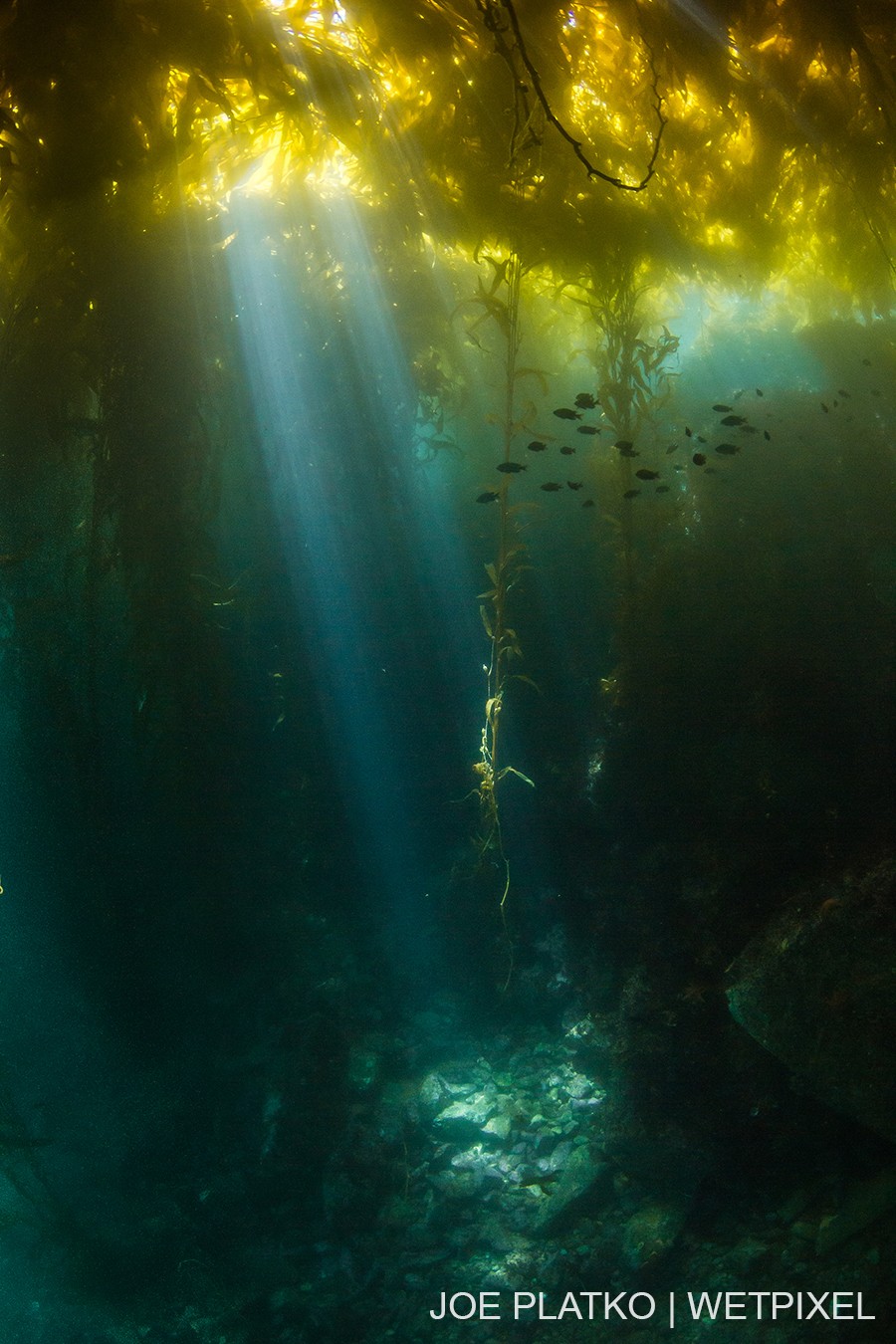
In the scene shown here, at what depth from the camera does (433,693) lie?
25.2 ft

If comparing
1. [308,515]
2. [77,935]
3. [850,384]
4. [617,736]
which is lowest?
[77,935]

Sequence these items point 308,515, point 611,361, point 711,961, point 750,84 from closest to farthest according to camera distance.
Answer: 1. point 750,84
2. point 711,961
3. point 611,361
4. point 308,515

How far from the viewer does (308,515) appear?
23.5ft

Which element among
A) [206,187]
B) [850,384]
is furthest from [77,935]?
[850,384]

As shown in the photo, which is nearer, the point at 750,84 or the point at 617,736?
the point at 750,84

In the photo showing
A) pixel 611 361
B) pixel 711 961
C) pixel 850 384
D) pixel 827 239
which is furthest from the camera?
pixel 850 384

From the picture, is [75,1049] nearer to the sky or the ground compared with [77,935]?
nearer to the ground

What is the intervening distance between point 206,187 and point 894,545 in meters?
7.02

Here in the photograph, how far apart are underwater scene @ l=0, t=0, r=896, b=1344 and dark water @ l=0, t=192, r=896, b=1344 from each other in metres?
0.04

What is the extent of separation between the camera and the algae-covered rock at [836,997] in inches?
147

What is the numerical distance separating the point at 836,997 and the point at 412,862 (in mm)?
3973

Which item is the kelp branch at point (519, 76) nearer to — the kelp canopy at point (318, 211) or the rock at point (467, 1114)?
the kelp canopy at point (318, 211)

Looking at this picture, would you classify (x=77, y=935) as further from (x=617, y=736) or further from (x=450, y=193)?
(x=450, y=193)

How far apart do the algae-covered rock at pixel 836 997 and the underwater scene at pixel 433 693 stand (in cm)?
3
